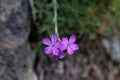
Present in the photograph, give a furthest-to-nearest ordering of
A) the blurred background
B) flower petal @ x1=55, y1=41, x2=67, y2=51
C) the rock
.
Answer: the rock < the blurred background < flower petal @ x1=55, y1=41, x2=67, y2=51

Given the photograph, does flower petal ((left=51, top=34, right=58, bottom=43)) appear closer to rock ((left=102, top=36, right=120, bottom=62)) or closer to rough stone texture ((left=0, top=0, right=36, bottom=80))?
rough stone texture ((left=0, top=0, right=36, bottom=80))

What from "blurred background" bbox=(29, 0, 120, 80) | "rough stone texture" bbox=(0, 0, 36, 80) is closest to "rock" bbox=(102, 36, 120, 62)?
"blurred background" bbox=(29, 0, 120, 80)

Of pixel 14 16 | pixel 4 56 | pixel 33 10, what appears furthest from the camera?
pixel 33 10

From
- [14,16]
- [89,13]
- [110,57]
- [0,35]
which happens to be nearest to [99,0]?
[89,13]

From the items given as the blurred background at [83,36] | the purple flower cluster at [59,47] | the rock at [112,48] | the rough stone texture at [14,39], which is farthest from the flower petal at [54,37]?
the rock at [112,48]

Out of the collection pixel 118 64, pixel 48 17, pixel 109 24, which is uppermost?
pixel 48 17

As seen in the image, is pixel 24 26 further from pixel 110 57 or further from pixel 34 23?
pixel 110 57

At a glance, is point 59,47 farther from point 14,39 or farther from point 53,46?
point 14,39
